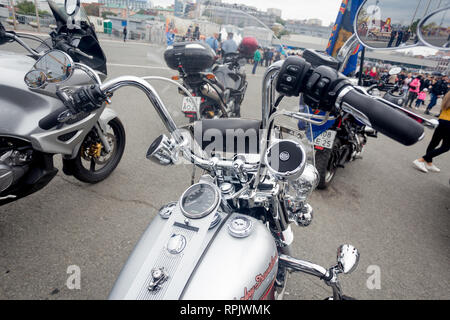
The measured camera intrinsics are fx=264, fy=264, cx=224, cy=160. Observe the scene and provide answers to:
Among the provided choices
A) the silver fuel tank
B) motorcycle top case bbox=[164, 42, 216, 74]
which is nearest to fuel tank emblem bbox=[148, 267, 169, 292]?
the silver fuel tank

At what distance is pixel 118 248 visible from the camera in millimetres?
2154

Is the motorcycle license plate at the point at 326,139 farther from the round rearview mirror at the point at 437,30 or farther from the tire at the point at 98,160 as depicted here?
the tire at the point at 98,160

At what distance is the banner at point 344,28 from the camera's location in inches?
105

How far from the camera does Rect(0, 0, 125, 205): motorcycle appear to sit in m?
1.50

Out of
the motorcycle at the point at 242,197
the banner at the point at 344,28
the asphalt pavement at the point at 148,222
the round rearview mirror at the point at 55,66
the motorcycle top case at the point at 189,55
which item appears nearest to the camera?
the motorcycle at the point at 242,197

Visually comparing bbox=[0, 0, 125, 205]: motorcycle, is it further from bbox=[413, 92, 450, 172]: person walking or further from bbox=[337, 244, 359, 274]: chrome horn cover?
bbox=[413, 92, 450, 172]: person walking

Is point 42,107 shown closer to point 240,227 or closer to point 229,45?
point 240,227

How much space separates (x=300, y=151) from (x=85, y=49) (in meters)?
2.47

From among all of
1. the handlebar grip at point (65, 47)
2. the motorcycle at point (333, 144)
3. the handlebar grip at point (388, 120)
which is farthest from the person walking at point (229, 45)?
the handlebar grip at point (388, 120)

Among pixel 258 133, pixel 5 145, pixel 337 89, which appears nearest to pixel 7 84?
pixel 5 145

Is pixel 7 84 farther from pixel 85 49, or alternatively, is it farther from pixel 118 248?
Result: pixel 118 248

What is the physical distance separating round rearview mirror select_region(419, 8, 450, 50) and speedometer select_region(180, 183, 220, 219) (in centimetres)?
88

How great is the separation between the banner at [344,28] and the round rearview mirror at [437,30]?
72.8 inches

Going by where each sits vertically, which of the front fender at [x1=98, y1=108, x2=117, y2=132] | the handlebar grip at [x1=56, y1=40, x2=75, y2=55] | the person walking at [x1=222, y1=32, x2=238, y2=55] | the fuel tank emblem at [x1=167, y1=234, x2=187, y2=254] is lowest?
the front fender at [x1=98, y1=108, x2=117, y2=132]
